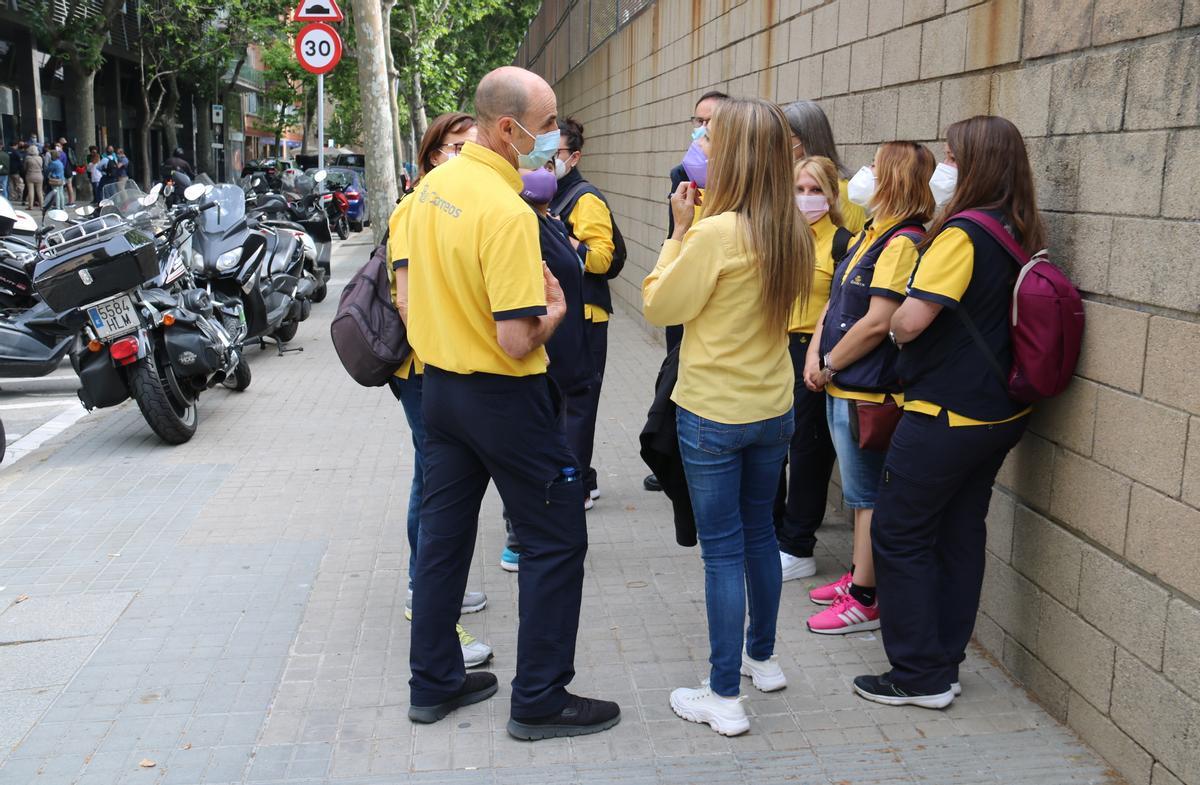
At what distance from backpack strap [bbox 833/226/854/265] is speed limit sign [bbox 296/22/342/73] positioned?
9847 mm

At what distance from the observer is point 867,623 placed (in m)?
4.43

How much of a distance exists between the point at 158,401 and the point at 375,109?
9179mm

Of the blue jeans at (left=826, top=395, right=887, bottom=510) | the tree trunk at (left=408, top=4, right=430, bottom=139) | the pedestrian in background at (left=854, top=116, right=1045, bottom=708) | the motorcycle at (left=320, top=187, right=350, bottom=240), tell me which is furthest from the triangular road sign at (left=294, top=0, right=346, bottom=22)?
the tree trunk at (left=408, top=4, right=430, bottom=139)

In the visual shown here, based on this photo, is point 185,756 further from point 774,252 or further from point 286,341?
point 286,341

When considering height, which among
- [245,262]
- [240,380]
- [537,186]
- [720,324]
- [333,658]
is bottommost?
[333,658]

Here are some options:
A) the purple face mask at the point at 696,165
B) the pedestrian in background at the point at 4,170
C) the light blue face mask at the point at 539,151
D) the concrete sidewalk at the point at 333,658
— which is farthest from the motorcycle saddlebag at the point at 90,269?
the pedestrian in background at the point at 4,170

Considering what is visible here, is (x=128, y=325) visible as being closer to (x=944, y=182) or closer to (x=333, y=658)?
(x=333, y=658)

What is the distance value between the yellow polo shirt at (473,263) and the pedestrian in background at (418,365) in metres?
0.39

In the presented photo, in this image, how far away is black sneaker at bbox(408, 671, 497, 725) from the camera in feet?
12.1

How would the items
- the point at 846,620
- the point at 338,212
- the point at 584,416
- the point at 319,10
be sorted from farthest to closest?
the point at 338,212 < the point at 319,10 < the point at 584,416 < the point at 846,620

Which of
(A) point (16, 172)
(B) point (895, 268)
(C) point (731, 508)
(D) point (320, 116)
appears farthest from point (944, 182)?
(A) point (16, 172)

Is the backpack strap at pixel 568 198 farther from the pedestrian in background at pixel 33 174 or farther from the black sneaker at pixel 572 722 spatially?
the pedestrian in background at pixel 33 174

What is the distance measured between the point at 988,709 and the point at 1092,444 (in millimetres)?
964

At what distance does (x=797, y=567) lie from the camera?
5031 millimetres
